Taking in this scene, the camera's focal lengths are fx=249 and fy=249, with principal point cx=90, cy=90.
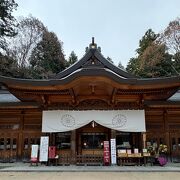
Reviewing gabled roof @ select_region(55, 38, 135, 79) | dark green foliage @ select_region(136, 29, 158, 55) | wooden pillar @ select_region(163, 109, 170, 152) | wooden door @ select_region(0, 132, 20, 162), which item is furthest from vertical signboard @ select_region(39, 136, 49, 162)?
dark green foliage @ select_region(136, 29, 158, 55)

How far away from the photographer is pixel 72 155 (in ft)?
42.5

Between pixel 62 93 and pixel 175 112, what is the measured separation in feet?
22.5

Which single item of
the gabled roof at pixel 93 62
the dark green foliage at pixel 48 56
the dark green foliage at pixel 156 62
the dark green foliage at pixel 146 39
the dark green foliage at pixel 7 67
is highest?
the dark green foliage at pixel 146 39

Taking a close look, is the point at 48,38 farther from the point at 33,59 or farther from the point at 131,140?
the point at 131,140

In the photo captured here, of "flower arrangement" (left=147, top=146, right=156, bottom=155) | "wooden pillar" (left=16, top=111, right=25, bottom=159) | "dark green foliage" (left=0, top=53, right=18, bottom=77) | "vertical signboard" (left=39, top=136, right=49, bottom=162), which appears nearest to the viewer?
"vertical signboard" (left=39, top=136, right=49, bottom=162)

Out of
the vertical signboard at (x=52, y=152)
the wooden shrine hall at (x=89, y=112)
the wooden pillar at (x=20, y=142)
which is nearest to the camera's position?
the wooden shrine hall at (x=89, y=112)

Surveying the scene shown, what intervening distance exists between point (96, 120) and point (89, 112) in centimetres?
57

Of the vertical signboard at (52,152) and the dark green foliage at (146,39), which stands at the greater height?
the dark green foliage at (146,39)

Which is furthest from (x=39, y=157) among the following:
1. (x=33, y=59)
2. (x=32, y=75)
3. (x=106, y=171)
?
(x=33, y=59)

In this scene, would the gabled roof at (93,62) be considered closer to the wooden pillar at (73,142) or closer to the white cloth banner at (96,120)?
the white cloth banner at (96,120)

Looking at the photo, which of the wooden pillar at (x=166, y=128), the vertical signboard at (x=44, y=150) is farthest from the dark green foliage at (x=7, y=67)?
the wooden pillar at (x=166, y=128)

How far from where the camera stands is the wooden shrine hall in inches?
482

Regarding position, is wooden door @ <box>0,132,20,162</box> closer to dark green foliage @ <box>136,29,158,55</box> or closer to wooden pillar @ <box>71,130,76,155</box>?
wooden pillar @ <box>71,130,76,155</box>

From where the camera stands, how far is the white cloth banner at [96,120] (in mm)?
13219
